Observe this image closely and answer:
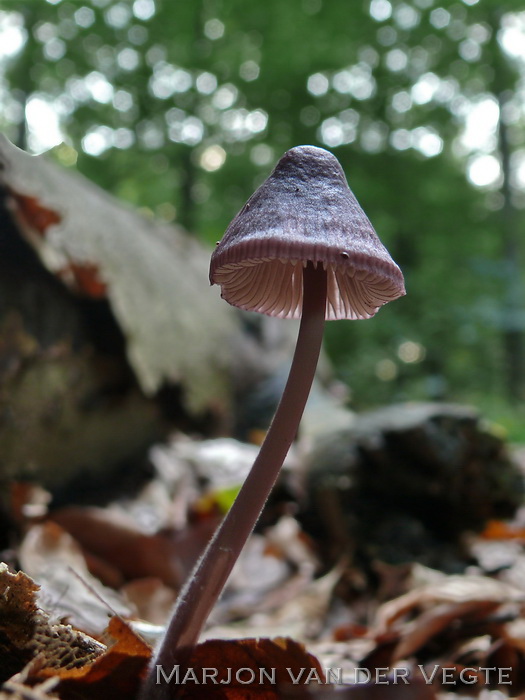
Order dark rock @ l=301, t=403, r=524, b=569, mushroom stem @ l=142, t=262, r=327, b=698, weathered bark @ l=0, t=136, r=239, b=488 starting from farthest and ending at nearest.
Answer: dark rock @ l=301, t=403, r=524, b=569
weathered bark @ l=0, t=136, r=239, b=488
mushroom stem @ l=142, t=262, r=327, b=698

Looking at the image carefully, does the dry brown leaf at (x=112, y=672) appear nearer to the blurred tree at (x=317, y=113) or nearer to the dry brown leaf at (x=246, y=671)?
the dry brown leaf at (x=246, y=671)

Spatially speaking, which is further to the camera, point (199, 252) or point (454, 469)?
point (199, 252)

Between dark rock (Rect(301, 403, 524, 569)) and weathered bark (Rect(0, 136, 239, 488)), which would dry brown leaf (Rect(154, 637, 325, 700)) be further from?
dark rock (Rect(301, 403, 524, 569))

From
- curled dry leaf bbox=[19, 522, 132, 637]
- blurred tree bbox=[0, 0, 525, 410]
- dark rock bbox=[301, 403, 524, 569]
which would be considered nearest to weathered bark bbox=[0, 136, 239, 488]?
curled dry leaf bbox=[19, 522, 132, 637]

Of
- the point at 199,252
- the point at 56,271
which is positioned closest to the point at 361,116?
the point at 199,252

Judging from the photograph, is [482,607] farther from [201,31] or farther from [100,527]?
[201,31]

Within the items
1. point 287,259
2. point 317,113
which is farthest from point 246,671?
point 317,113

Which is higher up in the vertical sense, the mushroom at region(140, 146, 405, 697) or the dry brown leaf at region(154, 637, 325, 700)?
the mushroom at region(140, 146, 405, 697)
